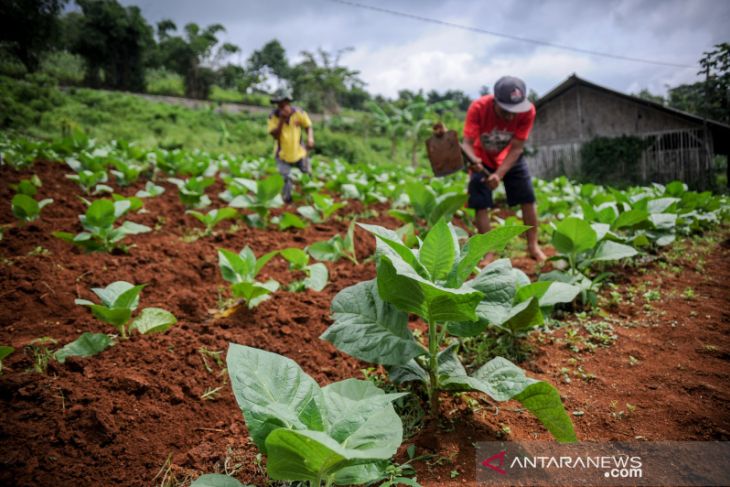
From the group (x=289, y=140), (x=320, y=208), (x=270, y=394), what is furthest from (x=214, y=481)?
(x=289, y=140)

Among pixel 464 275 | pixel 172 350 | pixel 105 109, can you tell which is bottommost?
pixel 172 350

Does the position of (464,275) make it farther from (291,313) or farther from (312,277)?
(312,277)

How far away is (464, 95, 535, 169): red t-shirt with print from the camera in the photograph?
415cm

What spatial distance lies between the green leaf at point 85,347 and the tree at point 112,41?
113ft

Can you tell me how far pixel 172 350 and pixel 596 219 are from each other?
3.16 meters

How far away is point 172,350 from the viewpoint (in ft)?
6.44

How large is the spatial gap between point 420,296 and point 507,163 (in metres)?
3.24

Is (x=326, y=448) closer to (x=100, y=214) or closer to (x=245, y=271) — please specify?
(x=245, y=271)

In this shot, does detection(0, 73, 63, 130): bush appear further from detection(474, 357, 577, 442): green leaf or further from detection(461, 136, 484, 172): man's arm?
detection(474, 357, 577, 442): green leaf

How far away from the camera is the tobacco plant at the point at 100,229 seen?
310 centimetres

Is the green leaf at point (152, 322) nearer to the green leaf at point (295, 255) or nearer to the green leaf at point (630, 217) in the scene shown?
the green leaf at point (295, 255)

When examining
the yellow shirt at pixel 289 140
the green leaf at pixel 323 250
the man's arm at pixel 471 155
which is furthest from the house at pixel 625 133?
the green leaf at pixel 323 250

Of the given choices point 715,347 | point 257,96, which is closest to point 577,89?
point 715,347

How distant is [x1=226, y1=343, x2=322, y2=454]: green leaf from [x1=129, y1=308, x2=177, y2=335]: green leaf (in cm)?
126
